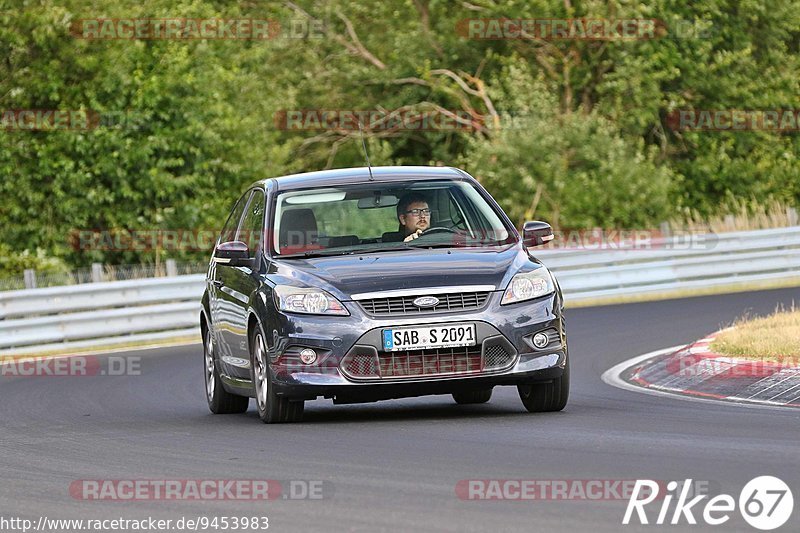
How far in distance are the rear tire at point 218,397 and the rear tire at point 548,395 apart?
264 cm

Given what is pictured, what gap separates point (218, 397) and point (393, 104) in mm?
32643

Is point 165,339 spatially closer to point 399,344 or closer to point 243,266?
point 243,266

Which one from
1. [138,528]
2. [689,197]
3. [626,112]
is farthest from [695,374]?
[689,197]

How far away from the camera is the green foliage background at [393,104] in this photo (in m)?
35.9

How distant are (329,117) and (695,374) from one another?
1267 inches

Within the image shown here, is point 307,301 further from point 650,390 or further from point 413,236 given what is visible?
point 650,390

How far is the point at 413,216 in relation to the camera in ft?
39.9

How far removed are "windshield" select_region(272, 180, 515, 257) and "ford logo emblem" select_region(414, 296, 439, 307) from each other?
0.93 meters

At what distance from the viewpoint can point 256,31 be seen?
45.6 m

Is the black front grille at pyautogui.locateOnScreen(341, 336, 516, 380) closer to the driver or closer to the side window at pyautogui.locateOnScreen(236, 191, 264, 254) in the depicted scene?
the driver

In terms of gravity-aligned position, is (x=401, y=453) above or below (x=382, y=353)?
below

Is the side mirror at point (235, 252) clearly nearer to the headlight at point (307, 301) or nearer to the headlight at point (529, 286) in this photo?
the headlight at point (307, 301)
